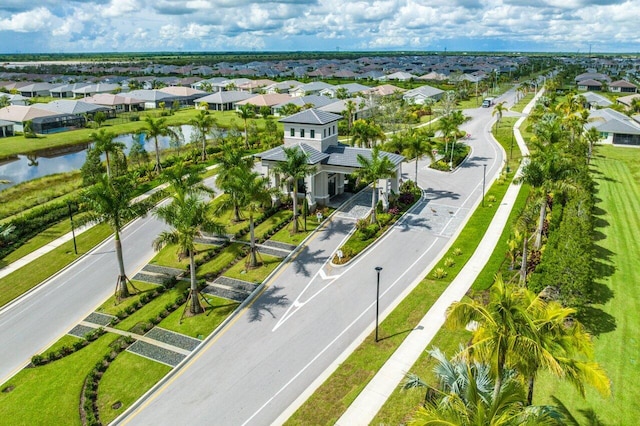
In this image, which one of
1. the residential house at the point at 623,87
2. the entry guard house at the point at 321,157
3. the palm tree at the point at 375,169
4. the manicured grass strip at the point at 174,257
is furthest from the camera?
the residential house at the point at 623,87

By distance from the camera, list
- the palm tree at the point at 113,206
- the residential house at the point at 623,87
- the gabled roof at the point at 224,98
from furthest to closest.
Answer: the residential house at the point at 623,87 → the gabled roof at the point at 224,98 → the palm tree at the point at 113,206

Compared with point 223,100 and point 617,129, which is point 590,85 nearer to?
point 617,129

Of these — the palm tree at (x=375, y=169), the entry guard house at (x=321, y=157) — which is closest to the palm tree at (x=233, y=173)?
the entry guard house at (x=321, y=157)

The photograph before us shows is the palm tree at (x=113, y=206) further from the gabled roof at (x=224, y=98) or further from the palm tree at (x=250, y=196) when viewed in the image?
the gabled roof at (x=224, y=98)

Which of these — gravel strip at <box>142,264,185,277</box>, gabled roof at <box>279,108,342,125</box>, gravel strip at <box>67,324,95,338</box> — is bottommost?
gravel strip at <box>67,324,95,338</box>

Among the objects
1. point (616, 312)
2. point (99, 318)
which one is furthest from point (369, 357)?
point (99, 318)

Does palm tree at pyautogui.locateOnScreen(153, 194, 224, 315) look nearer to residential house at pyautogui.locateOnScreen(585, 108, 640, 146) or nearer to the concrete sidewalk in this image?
the concrete sidewalk

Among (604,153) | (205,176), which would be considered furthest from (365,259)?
(604,153)

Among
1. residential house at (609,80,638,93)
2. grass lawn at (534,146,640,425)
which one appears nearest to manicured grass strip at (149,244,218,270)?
grass lawn at (534,146,640,425)
